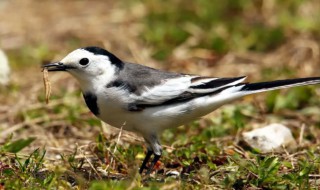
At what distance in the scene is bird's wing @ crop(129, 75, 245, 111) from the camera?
482 cm

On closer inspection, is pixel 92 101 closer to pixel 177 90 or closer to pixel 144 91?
pixel 144 91

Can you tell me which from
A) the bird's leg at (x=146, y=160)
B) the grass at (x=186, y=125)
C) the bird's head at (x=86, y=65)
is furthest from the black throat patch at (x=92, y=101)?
the bird's leg at (x=146, y=160)

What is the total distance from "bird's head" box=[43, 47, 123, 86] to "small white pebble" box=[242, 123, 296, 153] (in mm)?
1443

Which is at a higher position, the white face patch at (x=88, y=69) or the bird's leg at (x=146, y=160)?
the white face patch at (x=88, y=69)

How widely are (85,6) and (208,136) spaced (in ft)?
17.5

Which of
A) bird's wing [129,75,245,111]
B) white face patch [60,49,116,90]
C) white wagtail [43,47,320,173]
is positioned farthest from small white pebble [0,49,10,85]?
bird's wing [129,75,245,111]

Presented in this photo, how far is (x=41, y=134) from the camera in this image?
254 inches

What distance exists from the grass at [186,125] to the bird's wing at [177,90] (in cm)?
44

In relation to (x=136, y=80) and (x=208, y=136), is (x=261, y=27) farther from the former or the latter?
(x=136, y=80)

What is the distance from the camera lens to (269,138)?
5750 millimetres

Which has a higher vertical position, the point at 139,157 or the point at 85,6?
the point at 85,6

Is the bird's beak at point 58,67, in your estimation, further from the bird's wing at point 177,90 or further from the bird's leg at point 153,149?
the bird's leg at point 153,149

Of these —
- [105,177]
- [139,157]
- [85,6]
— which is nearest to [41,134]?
[139,157]

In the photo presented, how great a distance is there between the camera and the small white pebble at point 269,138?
5715 mm
